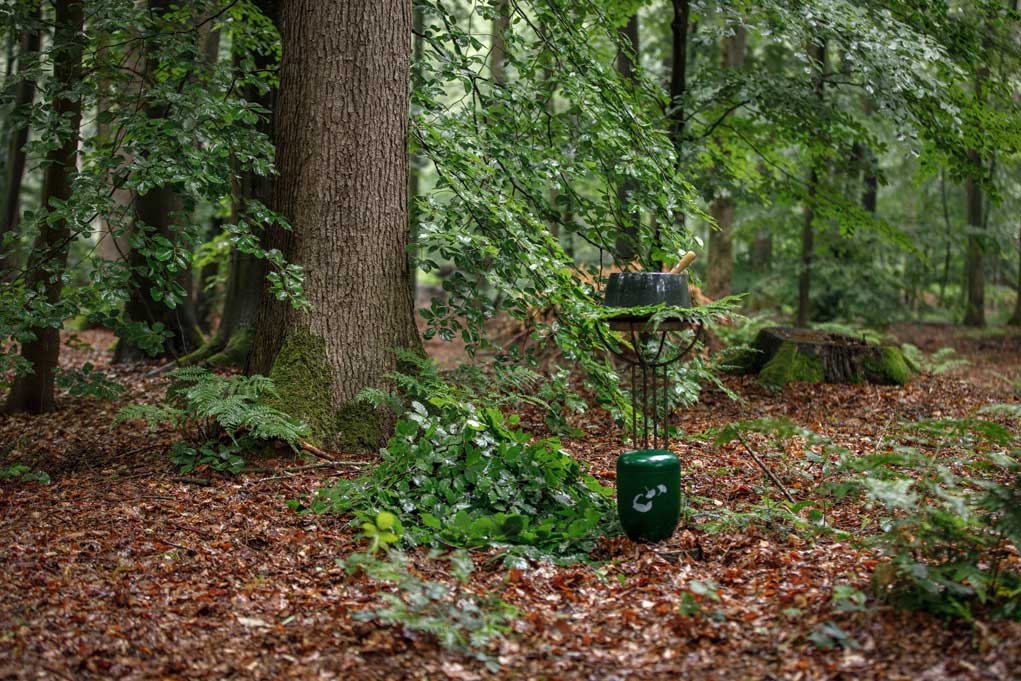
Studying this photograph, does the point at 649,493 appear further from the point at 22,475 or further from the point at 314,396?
the point at 22,475

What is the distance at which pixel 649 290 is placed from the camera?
461 cm

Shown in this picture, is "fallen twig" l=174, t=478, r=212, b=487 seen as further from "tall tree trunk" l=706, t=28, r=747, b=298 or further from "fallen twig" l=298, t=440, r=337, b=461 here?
"tall tree trunk" l=706, t=28, r=747, b=298

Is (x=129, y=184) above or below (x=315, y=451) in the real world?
above

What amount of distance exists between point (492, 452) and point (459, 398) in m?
1.04

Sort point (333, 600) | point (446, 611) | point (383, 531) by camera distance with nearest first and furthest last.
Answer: point (446, 611), point (333, 600), point (383, 531)

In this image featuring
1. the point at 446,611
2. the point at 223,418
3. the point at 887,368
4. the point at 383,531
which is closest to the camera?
the point at 446,611

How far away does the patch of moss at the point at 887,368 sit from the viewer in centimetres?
930

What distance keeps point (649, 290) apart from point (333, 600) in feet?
7.70

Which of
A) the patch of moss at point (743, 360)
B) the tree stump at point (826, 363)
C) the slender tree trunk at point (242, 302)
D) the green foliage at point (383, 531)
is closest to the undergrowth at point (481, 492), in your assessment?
the green foliage at point (383, 531)

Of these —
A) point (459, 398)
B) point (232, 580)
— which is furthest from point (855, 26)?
point (232, 580)

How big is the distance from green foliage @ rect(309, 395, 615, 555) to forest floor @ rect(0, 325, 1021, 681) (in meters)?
0.22

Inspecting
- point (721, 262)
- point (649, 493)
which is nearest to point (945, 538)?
point (649, 493)

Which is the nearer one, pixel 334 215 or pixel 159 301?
pixel 334 215

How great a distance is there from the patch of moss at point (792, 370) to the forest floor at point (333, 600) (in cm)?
342
